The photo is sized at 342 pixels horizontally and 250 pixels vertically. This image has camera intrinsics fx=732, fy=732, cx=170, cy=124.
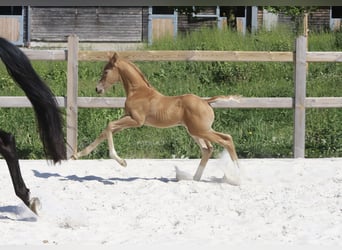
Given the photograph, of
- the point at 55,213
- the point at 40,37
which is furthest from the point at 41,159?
the point at 40,37

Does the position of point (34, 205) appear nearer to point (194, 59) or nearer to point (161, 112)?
point (161, 112)

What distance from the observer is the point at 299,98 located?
7395mm

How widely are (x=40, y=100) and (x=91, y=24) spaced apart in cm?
2061

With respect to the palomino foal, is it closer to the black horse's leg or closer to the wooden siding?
the black horse's leg

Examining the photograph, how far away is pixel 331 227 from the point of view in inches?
162

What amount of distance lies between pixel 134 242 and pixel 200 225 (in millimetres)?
639

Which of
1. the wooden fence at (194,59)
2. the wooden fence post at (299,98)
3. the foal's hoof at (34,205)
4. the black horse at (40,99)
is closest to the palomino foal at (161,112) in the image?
the wooden fence at (194,59)

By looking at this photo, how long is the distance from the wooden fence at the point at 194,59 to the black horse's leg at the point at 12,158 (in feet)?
9.31

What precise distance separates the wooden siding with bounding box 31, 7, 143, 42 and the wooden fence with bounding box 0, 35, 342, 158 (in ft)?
53.4

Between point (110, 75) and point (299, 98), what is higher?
point (110, 75)

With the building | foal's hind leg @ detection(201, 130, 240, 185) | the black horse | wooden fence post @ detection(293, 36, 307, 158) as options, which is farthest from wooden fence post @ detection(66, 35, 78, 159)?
the building

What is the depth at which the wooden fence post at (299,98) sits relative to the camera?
7391mm

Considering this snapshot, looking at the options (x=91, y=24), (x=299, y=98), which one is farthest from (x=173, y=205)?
(x=91, y=24)

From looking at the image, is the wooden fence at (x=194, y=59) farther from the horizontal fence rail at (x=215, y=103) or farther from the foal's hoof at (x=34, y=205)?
the foal's hoof at (x=34, y=205)
